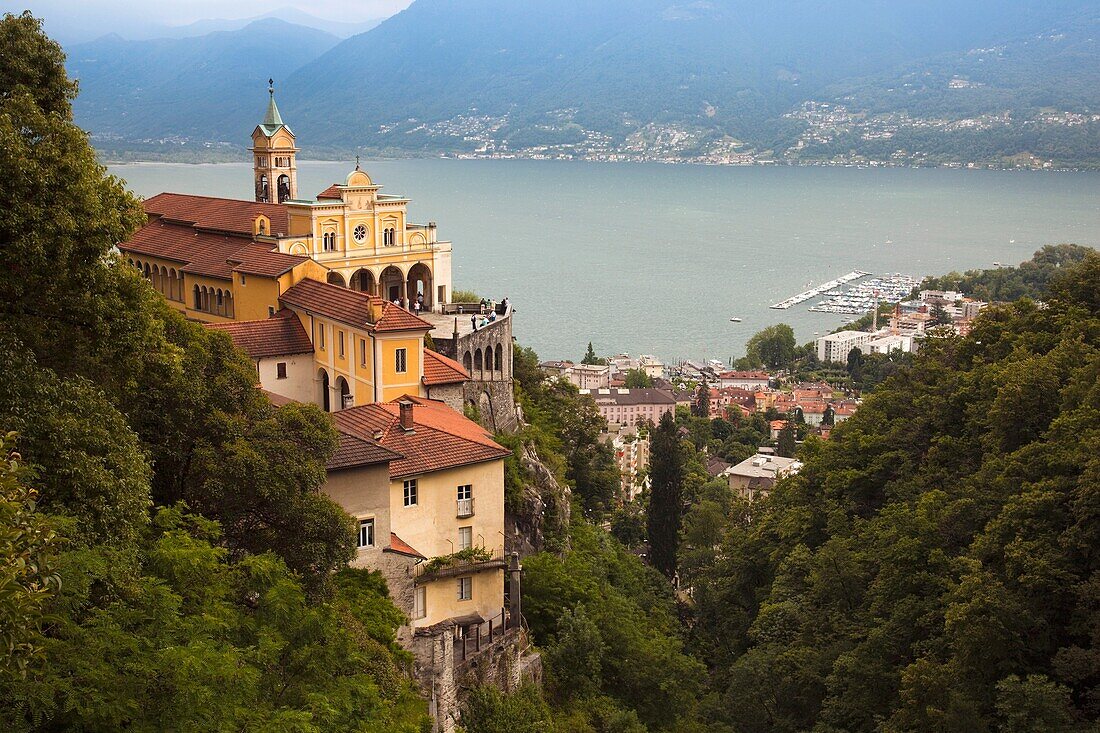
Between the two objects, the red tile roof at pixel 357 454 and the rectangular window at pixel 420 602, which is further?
the rectangular window at pixel 420 602

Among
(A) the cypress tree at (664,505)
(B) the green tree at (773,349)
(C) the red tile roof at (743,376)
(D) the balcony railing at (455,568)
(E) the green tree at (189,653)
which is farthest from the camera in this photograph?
(B) the green tree at (773,349)

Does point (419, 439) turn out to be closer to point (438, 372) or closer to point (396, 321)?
point (396, 321)

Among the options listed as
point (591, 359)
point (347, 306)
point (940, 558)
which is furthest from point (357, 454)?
point (591, 359)

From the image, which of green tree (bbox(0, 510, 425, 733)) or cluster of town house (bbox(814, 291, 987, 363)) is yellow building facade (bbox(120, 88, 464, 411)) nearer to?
green tree (bbox(0, 510, 425, 733))

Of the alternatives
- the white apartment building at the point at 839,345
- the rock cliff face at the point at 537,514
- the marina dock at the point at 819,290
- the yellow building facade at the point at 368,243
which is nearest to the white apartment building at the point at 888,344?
the white apartment building at the point at 839,345

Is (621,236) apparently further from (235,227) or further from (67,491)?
(67,491)

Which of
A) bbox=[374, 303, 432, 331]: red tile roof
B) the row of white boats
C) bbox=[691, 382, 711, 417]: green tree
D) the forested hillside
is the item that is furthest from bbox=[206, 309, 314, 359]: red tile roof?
the row of white boats

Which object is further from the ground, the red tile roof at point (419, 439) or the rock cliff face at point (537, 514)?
the red tile roof at point (419, 439)

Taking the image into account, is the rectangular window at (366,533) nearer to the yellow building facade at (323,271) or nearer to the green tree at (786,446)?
the yellow building facade at (323,271)
